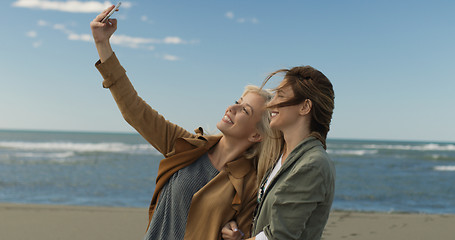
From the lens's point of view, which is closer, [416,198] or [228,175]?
[228,175]

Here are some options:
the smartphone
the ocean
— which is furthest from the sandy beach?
the smartphone

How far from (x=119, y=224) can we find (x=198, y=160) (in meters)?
3.82

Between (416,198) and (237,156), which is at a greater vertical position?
(237,156)

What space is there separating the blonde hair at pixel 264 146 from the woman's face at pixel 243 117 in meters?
0.03

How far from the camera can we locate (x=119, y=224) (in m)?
5.64

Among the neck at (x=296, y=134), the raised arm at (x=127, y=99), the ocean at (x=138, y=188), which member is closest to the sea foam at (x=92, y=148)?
the ocean at (x=138, y=188)

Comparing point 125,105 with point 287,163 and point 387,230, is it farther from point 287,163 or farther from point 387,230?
point 387,230

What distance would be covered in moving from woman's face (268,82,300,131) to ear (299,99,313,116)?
0.05ft

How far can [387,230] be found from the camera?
18.6ft

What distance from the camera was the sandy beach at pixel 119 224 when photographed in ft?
17.3

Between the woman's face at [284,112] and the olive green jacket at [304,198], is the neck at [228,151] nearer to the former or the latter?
the woman's face at [284,112]

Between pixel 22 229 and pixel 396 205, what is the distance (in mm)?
7268

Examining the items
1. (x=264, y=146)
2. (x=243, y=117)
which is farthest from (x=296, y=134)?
(x=243, y=117)

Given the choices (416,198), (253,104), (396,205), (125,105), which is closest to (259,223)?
(253,104)
